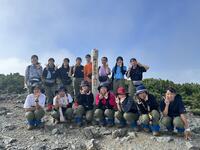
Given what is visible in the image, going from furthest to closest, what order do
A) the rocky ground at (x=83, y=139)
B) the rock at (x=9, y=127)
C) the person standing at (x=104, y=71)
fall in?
1. the person standing at (x=104, y=71)
2. the rock at (x=9, y=127)
3. the rocky ground at (x=83, y=139)

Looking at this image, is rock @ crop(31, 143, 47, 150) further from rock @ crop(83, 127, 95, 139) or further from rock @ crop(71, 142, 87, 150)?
rock @ crop(83, 127, 95, 139)

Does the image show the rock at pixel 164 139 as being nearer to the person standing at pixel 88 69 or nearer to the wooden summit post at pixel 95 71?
the wooden summit post at pixel 95 71

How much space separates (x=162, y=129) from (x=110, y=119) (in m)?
1.73

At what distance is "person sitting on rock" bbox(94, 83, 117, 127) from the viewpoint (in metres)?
11.7

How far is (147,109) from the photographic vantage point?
1102cm

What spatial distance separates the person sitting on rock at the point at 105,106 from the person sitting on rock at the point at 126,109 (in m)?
0.29

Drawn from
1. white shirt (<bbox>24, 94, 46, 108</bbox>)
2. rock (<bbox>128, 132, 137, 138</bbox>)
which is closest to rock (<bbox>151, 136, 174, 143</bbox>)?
rock (<bbox>128, 132, 137, 138</bbox>)

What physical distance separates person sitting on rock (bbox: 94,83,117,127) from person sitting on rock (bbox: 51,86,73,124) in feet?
3.48

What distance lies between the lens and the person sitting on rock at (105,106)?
11.7 meters

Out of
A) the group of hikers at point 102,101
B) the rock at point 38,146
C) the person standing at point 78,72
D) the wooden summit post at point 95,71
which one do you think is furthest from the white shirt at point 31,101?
the person standing at point 78,72

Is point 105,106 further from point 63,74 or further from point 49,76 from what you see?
point 49,76

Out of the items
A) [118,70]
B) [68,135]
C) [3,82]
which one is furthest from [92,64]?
[3,82]

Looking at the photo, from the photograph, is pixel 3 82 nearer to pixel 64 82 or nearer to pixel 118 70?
pixel 64 82

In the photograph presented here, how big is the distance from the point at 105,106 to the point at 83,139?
4.43 feet
